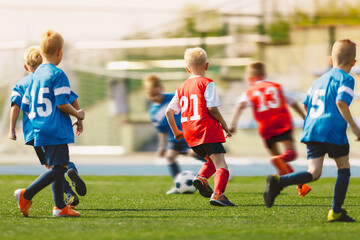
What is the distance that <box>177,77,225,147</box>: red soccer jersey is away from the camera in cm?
541

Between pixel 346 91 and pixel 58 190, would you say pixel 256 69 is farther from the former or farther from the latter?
pixel 58 190

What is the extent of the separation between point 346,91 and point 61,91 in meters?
2.12

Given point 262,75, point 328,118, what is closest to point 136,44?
point 262,75

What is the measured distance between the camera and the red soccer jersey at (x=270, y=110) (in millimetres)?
7031

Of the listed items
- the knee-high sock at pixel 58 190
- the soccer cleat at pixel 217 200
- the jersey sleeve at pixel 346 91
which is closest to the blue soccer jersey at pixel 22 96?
the knee-high sock at pixel 58 190

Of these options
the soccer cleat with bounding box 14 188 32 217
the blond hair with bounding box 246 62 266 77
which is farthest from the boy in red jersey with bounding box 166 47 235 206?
the blond hair with bounding box 246 62 266 77

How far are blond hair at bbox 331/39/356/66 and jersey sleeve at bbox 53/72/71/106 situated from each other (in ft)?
6.74

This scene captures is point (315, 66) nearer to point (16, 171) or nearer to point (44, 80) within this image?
point (16, 171)

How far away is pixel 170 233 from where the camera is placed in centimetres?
383

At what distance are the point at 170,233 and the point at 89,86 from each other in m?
16.5

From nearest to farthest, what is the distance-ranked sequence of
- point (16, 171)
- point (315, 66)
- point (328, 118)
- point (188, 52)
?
point (328, 118) < point (188, 52) < point (16, 171) < point (315, 66)

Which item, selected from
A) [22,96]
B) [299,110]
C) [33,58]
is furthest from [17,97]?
[299,110]

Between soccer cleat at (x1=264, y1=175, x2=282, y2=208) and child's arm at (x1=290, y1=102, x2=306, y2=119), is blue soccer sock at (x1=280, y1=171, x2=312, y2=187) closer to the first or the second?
soccer cleat at (x1=264, y1=175, x2=282, y2=208)

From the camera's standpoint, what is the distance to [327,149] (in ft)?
14.5
